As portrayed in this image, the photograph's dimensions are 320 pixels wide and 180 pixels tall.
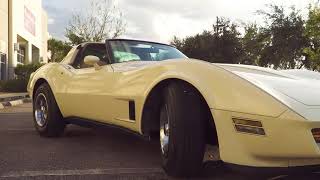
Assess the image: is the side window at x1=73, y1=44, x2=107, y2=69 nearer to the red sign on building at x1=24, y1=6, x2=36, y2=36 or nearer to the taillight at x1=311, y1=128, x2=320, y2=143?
the taillight at x1=311, y1=128, x2=320, y2=143

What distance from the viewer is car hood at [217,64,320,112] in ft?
11.1

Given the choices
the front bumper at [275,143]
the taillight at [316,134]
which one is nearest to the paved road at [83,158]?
the front bumper at [275,143]

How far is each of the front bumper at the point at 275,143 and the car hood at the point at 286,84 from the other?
0.17m

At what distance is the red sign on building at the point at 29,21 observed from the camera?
38062mm

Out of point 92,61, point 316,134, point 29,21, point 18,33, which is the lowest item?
point 316,134

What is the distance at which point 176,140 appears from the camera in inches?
148

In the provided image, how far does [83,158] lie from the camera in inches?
196

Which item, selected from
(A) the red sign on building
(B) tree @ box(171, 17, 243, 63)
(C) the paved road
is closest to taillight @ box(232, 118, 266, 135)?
(C) the paved road

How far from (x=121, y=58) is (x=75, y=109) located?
871mm

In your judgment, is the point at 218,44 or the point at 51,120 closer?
the point at 51,120

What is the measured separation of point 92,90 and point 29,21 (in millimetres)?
36606

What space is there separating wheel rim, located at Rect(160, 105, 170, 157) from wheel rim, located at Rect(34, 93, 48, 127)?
263 centimetres

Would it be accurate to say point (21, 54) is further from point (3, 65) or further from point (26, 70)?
point (26, 70)

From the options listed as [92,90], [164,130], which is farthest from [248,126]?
[92,90]
